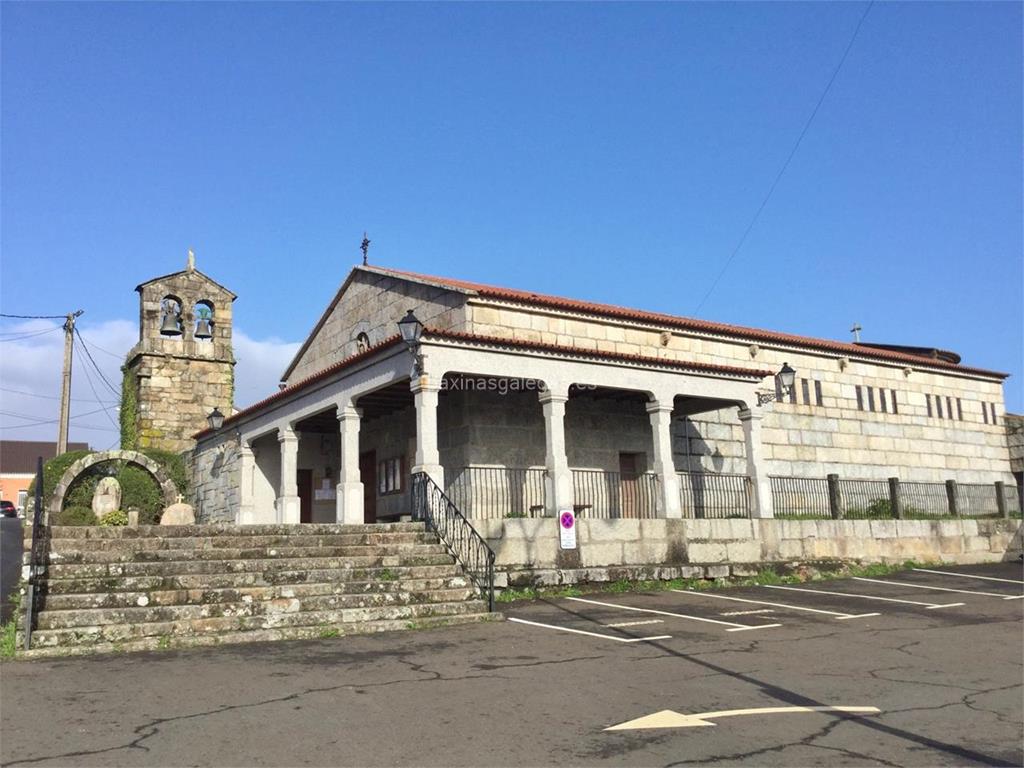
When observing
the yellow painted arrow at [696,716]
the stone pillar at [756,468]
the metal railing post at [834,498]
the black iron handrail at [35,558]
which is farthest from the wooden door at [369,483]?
the yellow painted arrow at [696,716]

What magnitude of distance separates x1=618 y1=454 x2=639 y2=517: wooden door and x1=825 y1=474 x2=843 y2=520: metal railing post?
4.68 m

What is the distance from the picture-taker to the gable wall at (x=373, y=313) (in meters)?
19.1

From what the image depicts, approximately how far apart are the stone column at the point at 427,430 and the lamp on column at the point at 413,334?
0.23 metres

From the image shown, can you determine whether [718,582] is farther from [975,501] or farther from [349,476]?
[975,501]

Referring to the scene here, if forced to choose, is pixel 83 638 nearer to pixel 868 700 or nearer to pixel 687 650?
pixel 687 650

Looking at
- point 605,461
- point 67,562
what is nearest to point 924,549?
point 605,461

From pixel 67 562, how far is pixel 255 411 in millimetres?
10454

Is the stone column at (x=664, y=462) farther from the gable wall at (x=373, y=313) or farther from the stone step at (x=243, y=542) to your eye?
the stone step at (x=243, y=542)

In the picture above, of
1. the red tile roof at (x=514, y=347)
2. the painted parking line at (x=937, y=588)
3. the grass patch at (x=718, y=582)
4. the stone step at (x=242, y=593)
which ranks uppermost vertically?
the red tile roof at (x=514, y=347)

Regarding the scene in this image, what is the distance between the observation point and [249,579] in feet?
36.5

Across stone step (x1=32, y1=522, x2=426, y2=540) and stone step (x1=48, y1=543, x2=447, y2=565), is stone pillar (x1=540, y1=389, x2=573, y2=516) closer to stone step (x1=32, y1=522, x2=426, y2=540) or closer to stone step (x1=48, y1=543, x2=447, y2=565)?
stone step (x1=32, y1=522, x2=426, y2=540)

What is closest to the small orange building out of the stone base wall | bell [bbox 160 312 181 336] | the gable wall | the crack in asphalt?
bell [bbox 160 312 181 336]

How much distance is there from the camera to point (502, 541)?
48.4ft

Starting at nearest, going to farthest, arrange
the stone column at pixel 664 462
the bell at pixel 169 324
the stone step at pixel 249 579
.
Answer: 1. the stone step at pixel 249 579
2. the stone column at pixel 664 462
3. the bell at pixel 169 324
